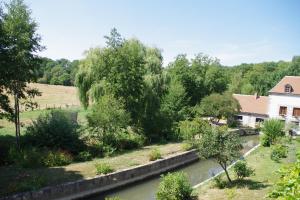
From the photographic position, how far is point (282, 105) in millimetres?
42281

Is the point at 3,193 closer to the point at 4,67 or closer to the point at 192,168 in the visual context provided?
the point at 4,67

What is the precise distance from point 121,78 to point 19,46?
950 centimetres

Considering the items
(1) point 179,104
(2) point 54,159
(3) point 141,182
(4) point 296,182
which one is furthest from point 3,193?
(1) point 179,104

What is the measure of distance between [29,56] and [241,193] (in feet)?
49.8

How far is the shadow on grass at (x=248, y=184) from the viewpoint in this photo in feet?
55.7

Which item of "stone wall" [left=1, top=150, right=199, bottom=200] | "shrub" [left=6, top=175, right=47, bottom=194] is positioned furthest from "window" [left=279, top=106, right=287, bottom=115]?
"shrub" [left=6, top=175, right=47, bottom=194]

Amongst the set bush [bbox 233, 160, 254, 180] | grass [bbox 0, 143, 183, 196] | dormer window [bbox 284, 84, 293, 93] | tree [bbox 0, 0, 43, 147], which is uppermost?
tree [bbox 0, 0, 43, 147]

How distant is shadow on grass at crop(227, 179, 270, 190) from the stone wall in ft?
18.6

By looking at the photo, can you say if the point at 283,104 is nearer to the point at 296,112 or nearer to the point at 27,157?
the point at 296,112

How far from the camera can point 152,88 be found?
98.4 ft

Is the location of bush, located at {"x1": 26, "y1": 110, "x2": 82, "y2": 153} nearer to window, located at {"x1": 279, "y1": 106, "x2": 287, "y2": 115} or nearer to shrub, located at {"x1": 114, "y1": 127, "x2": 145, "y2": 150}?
shrub, located at {"x1": 114, "y1": 127, "x2": 145, "y2": 150}

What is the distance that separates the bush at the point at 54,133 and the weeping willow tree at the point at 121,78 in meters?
6.22

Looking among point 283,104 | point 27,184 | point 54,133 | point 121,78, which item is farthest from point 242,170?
point 283,104

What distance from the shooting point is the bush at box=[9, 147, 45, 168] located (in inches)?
740
